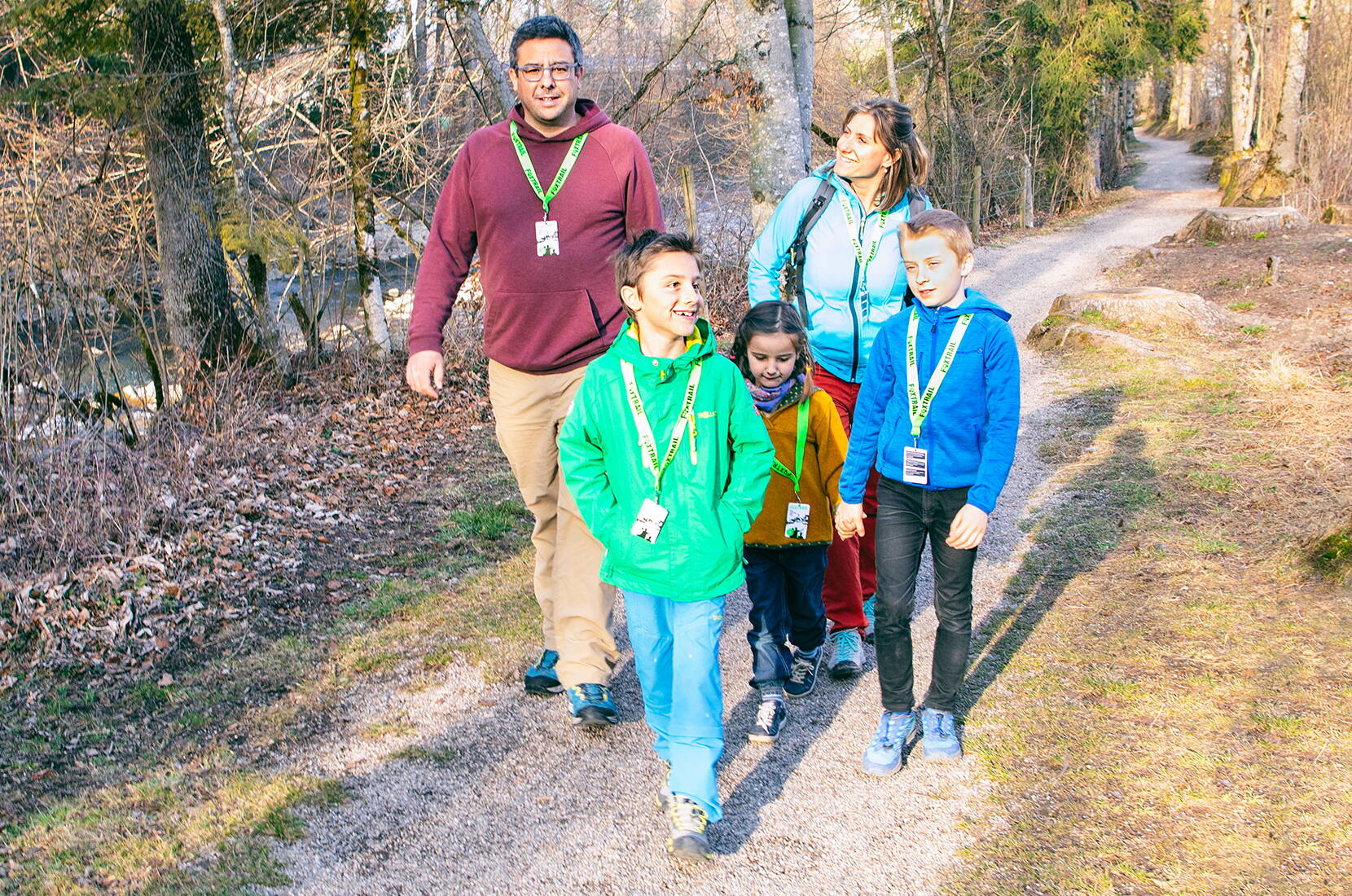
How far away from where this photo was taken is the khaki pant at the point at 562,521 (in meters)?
3.93

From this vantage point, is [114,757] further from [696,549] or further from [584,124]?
[584,124]

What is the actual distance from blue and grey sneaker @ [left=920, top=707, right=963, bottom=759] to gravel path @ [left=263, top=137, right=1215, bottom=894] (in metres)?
0.05

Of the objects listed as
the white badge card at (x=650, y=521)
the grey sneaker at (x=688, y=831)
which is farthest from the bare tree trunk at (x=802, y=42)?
the grey sneaker at (x=688, y=831)

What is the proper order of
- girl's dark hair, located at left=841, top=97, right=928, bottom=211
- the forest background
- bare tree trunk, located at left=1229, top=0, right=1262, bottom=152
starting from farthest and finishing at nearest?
1. bare tree trunk, located at left=1229, top=0, right=1262, bottom=152
2. the forest background
3. girl's dark hair, located at left=841, top=97, right=928, bottom=211

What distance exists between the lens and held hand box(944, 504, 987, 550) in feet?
10.6

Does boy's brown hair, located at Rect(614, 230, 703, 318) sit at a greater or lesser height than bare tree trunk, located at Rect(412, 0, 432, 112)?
lesser

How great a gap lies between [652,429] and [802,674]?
155 centimetres

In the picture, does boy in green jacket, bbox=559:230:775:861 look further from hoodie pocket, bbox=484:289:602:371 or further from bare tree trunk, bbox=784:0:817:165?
bare tree trunk, bbox=784:0:817:165

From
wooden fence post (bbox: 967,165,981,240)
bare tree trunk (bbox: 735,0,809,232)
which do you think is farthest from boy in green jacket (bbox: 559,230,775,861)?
wooden fence post (bbox: 967,165,981,240)

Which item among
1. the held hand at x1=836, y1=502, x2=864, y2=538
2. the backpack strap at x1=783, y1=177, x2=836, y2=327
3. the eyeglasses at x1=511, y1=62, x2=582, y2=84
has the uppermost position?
the eyeglasses at x1=511, y1=62, x2=582, y2=84

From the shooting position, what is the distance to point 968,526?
3223 mm

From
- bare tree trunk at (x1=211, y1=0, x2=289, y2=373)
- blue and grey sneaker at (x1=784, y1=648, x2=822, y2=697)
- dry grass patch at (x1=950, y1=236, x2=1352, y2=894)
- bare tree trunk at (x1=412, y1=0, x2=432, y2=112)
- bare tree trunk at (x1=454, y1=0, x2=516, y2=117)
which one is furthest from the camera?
bare tree trunk at (x1=412, y1=0, x2=432, y2=112)

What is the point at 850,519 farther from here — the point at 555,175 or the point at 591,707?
the point at 555,175

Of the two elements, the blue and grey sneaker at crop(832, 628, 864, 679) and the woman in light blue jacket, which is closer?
the woman in light blue jacket
